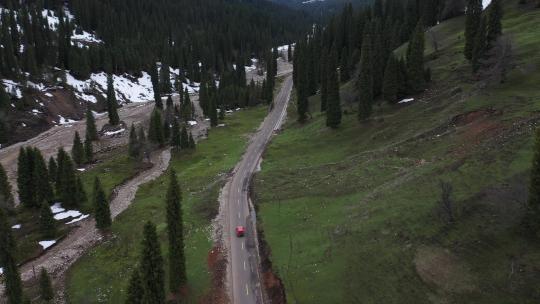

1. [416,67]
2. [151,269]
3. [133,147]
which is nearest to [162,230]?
[151,269]

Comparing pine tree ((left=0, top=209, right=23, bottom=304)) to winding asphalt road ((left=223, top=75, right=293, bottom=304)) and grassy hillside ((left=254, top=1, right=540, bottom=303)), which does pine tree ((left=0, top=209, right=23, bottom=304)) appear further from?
grassy hillside ((left=254, top=1, right=540, bottom=303))

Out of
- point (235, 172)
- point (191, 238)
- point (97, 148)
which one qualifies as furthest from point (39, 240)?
point (97, 148)

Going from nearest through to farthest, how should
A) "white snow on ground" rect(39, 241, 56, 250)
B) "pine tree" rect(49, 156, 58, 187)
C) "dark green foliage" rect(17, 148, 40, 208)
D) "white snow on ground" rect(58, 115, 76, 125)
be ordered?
1. "white snow on ground" rect(39, 241, 56, 250)
2. "dark green foliage" rect(17, 148, 40, 208)
3. "pine tree" rect(49, 156, 58, 187)
4. "white snow on ground" rect(58, 115, 76, 125)

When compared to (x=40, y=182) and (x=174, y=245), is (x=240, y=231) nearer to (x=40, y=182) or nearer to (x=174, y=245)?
(x=174, y=245)

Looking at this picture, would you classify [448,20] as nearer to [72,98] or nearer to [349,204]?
[349,204]

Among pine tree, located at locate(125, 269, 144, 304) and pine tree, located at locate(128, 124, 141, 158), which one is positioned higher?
pine tree, located at locate(128, 124, 141, 158)

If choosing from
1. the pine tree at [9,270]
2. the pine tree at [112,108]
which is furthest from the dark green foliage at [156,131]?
the pine tree at [9,270]

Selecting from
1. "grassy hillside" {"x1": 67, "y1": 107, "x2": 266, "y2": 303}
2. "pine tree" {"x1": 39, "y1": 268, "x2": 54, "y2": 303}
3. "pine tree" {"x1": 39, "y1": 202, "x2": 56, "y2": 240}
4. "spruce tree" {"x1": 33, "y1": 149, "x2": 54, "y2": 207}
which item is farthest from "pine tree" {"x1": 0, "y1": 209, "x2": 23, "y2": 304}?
"spruce tree" {"x1": 33, "y1": 149, "x2": 54, "y2": 207}
